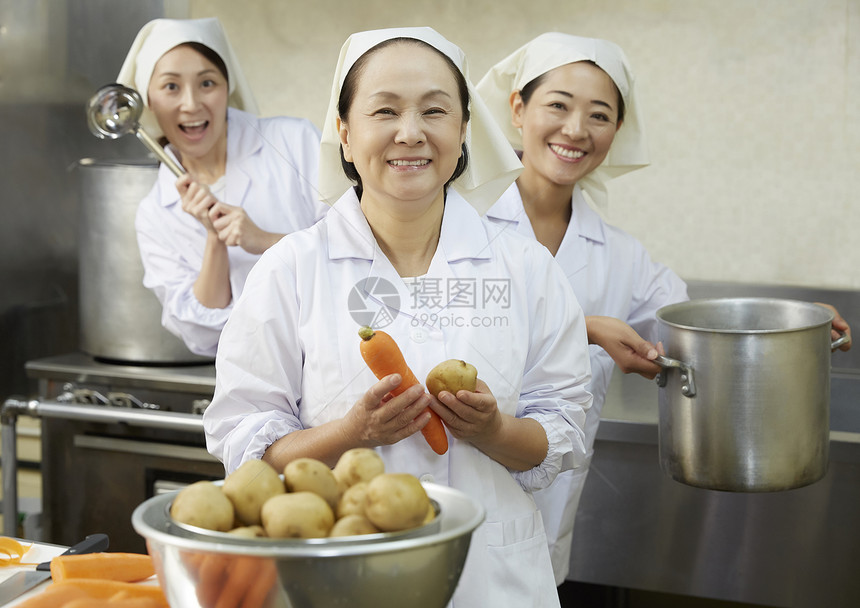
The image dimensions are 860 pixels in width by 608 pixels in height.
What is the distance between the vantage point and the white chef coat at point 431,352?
0.87 meters

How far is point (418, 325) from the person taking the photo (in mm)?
868

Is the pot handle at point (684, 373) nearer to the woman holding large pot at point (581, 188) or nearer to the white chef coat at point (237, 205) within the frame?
the woman holding large pot at point (581, 188)

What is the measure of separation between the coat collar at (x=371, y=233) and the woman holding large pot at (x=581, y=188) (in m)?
0.34

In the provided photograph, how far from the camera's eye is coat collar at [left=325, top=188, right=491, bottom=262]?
2.99 feet

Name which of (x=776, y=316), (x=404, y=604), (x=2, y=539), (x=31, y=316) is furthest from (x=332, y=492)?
(x=31, y=316)

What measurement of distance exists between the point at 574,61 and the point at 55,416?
3.83ft

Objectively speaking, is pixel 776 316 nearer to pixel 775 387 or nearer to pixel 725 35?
pixel 775 387

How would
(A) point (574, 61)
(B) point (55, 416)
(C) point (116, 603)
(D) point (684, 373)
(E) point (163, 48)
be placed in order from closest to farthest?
1. (C) point (116, 603)
2. (D) point (684, 373)
3. (A) point (574, 61)
4. (E) point (163, 48)
5. (B) point (55, 416)

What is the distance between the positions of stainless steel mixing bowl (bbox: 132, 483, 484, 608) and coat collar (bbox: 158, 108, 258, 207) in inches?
44.0

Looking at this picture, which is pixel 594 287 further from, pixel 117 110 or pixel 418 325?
pixel 117 110

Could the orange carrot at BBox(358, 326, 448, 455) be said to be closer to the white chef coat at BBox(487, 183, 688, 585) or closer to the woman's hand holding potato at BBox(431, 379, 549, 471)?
the woman's hand holding potato at BBox(431, 379, 549, 471)

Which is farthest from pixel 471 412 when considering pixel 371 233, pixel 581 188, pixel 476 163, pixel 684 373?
pixel 581 188

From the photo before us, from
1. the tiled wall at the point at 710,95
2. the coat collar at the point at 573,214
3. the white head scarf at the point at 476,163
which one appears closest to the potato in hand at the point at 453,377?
the white head scarf at the point at 476,163

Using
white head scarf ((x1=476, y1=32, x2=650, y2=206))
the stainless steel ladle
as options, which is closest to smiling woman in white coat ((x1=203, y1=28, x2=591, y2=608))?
white head scarf ((x1=476, y1=32, x2=650, y2=206))
